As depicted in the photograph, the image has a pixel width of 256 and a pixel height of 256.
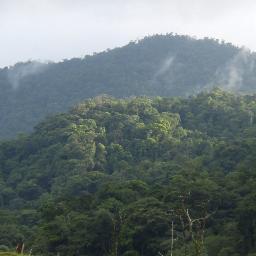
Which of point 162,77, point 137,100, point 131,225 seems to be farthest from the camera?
point 162,77

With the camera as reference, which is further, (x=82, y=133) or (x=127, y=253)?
(x=82, y=133)

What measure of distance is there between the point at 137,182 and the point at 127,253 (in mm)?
12841

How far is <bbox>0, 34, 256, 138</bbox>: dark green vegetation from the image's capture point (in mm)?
142500

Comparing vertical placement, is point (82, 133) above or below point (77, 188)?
above

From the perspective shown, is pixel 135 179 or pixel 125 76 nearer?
pixel 135 179

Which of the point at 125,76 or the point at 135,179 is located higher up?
the point at 125,76

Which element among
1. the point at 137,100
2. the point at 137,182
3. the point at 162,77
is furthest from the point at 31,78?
the point at 137,182

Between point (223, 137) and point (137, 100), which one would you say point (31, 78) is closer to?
point (137, 100)

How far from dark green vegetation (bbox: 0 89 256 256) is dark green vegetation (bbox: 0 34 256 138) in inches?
1761

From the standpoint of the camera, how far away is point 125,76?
506 feet

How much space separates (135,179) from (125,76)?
95397mm

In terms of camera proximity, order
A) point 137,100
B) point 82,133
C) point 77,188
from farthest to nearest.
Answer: point 137,100 → point 82,133 → point 77,188

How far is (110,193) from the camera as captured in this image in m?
52.6

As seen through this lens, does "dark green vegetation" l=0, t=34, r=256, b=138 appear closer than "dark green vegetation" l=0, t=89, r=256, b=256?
No
